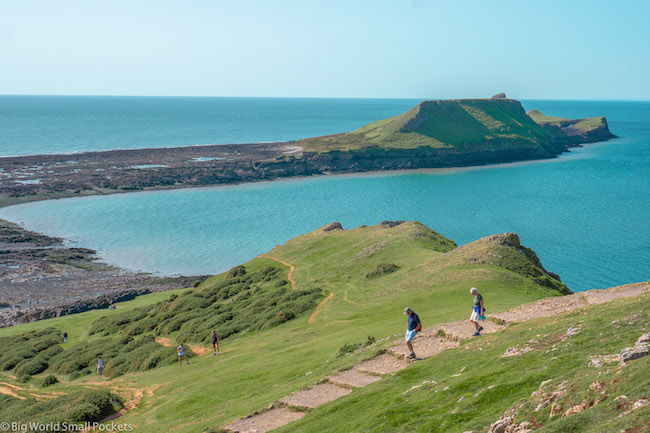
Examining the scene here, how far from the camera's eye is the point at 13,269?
78.9m

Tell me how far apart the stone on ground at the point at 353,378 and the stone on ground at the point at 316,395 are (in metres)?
0.31

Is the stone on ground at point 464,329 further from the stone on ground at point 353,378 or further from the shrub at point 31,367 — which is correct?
the shrub at point 31,367

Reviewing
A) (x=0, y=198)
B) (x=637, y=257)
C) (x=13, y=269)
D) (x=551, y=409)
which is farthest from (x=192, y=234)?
(x=551, y=409)

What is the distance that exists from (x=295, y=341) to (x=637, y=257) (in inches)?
2387

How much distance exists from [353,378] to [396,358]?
2.38 meters

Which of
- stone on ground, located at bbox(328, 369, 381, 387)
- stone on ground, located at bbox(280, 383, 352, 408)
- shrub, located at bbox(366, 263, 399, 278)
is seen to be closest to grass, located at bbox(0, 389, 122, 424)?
stone on ground, located at bbox(280, 383, 352, 408)

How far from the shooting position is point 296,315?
42.1 metres

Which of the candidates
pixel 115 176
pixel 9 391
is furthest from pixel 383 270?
pixel 115 176

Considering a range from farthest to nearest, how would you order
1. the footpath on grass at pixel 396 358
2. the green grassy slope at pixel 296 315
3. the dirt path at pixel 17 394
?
1. the dirt path at pixel 17 394
2. the green grassy slope at pixel 296 315
3. the footpath on grass at pixel 396 358

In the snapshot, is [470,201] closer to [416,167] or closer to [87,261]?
[416,167]

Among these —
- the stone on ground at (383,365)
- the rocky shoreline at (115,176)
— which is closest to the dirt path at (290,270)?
the rocky shoreline at (115,176)

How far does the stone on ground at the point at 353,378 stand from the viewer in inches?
862

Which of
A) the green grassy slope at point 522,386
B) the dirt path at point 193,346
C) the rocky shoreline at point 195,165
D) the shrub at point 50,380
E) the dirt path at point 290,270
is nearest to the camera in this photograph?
the green grassy slope at point 522,386

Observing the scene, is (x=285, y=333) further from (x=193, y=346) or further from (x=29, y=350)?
(x=29, y=350)
